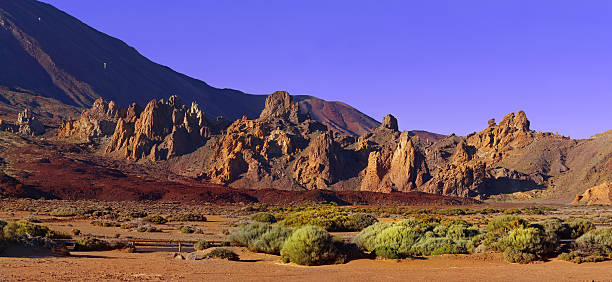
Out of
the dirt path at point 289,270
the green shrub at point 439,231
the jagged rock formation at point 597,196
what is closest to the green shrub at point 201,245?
the dirt path at point 289,270

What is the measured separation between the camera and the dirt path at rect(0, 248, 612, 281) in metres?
16.2

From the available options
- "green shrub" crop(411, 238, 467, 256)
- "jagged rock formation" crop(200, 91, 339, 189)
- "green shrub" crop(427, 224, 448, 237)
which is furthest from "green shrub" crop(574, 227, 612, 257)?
"jagged rock formation" crop(200, 91, 339, 189)

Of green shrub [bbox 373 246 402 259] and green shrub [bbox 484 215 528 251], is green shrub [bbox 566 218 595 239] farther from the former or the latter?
green shrub [bbox 373 246 402 259]

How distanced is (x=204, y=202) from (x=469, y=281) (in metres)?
61.5

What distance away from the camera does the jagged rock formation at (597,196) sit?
77750 mm

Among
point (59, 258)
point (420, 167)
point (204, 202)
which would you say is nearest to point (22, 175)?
point (204, 202)

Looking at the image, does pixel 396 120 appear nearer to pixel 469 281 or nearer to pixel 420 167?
pixel 420 167

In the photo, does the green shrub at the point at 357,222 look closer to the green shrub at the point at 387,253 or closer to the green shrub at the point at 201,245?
the green shrub at the point at 201,245

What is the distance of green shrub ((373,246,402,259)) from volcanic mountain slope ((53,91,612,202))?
7546cm

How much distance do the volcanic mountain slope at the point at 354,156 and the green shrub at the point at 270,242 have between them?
7403 centimetres

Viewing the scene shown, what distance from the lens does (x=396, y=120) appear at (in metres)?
133

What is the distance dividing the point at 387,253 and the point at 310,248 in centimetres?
290

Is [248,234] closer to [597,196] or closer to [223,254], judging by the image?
[223,254]

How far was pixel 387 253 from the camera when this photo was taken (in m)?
20.0
